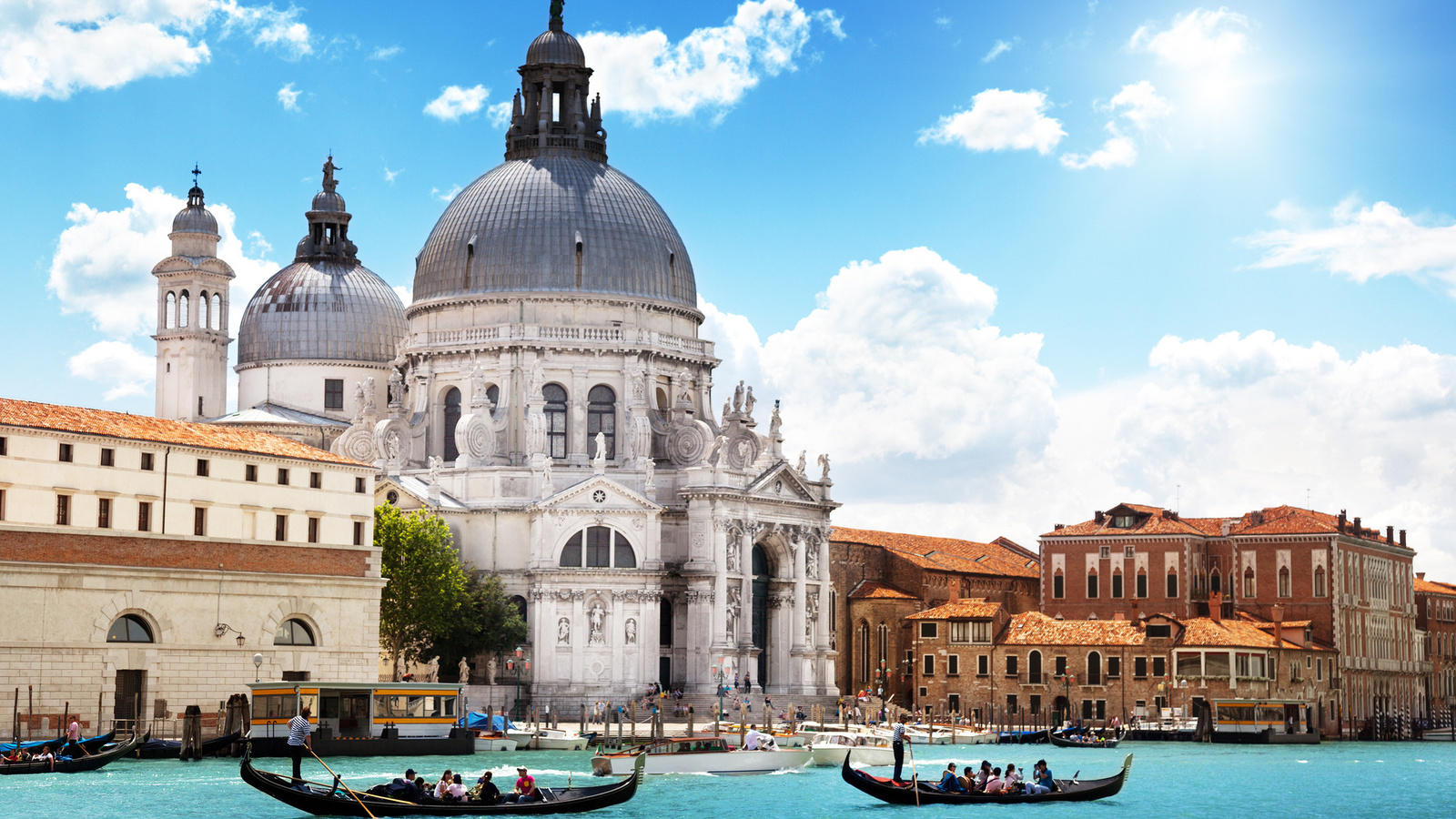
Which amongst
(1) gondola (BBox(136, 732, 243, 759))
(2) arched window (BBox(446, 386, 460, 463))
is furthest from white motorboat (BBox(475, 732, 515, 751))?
(2) arched window (BBox(446, 386, 460, 463))

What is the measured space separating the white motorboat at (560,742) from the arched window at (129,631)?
12351 millimetres

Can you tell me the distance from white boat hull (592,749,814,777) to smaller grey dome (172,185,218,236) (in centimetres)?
4414

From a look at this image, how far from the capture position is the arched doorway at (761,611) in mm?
80688

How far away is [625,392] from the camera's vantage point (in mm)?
80750

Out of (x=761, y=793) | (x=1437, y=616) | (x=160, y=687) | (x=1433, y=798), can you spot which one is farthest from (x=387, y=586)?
(x=1437, y=616)

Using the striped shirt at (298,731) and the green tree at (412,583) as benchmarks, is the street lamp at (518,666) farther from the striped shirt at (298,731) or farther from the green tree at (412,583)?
the striped shirt at (298,731)

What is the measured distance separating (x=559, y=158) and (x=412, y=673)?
2178cm

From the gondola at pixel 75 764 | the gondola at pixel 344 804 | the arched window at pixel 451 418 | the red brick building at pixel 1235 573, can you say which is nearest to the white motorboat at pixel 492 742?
the gondola at pixel 75 764

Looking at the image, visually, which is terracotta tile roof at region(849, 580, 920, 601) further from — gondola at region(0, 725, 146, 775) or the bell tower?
gondola at region(0, 725, 146, 775)

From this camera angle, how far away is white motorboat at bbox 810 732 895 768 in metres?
58.2

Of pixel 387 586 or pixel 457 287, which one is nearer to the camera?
pixel 387 586

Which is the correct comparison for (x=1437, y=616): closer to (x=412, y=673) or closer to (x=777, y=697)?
(x=777, y=697)

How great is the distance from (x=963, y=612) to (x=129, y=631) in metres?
41.8

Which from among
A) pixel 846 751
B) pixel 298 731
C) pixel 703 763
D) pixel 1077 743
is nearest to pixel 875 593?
pixel 1077 743
